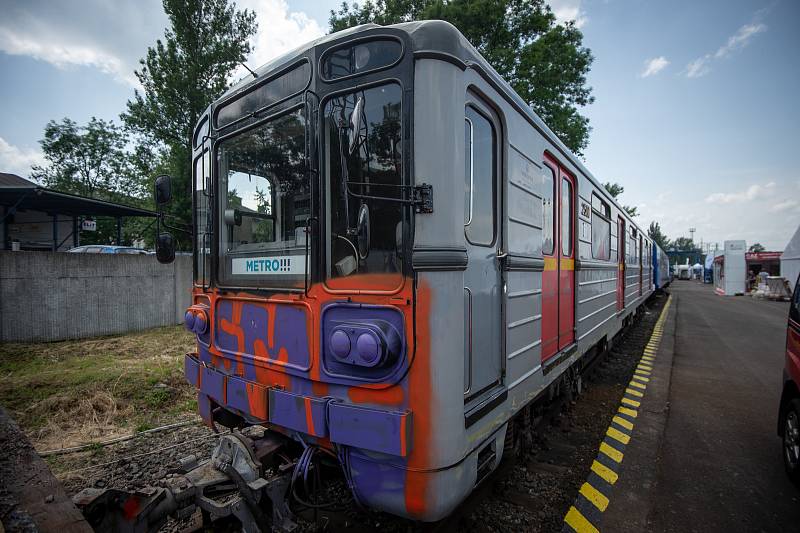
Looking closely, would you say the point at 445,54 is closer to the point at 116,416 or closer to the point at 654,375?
the point at 116,416

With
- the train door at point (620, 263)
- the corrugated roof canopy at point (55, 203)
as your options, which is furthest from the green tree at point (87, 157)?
the train door at point (620, 263)

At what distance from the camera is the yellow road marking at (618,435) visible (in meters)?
4.61

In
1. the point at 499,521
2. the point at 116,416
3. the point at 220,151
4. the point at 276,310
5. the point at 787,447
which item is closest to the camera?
the point at 276,310

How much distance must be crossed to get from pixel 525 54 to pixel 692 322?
37.9 feet

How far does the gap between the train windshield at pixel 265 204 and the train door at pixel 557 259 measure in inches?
88.7

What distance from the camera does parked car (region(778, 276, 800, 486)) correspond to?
12.0ft

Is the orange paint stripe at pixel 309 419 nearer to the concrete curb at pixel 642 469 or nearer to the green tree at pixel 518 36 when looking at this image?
the concrete curb at pixel 642 469

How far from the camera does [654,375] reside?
24.4ft

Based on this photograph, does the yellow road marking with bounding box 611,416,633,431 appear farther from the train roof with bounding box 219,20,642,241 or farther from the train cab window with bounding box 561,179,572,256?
the train roof with bounding box 219,20,642,241

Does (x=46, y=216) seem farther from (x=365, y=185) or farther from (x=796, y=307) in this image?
(x=796, y=307)

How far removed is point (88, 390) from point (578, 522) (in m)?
5.92

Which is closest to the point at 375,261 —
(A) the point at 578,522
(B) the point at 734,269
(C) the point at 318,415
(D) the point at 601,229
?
(C) the point at 318,415

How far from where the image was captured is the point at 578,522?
3041 millimetres

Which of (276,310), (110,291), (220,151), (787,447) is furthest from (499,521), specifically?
(110,291)
